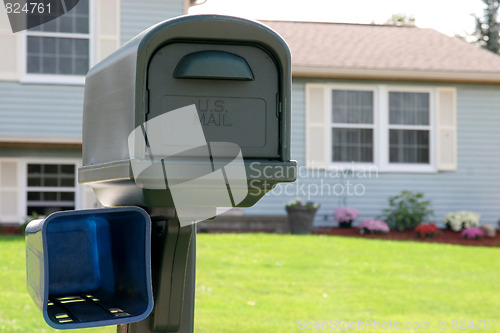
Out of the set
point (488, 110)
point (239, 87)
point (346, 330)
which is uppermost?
point (488, 110)

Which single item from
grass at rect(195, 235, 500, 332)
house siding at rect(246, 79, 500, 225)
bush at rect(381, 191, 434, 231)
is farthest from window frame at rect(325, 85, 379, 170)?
grass at rect(195, 235, 500, 332)

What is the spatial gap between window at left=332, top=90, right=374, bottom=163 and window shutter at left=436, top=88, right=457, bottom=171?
1.19 meters

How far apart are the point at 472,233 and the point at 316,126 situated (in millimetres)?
3064

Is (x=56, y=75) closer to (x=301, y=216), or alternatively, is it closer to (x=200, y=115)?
(x=301, y=216)

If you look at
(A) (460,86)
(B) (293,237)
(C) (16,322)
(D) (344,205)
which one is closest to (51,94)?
(B) (293,237)

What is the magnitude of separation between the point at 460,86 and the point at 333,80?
234 centimetres

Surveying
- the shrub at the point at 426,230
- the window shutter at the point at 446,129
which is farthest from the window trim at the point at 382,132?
the shrub at the point at 426,230

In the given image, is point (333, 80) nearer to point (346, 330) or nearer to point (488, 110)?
point (488, 110)

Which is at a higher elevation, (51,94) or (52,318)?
(51,94)

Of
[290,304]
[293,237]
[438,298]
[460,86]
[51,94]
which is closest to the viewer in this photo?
[290,304]

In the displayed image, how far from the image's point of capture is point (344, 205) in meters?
10.8

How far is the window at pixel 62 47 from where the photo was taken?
987cm

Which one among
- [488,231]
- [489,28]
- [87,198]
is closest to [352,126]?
[488,231]

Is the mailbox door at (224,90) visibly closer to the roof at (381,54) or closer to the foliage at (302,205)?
the foliage at (302,205)
